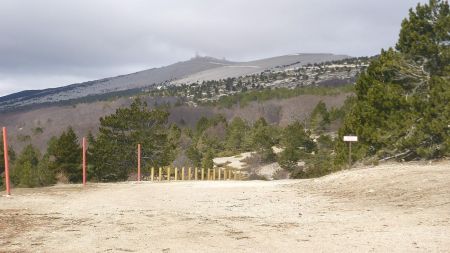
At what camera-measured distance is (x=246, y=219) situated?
1009cm

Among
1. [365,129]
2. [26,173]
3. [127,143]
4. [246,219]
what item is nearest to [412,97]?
[365,129]

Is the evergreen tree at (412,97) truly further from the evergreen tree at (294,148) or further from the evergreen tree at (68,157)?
the evergreen tree at (294,148)

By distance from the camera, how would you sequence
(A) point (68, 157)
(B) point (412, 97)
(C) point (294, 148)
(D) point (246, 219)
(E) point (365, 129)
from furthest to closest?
(C) point (294, 148), (A) point (68, 157), (E) point (365, 129), (B) point (412, 97), (D) point (246, 219)

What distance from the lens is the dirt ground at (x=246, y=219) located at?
7332 mm

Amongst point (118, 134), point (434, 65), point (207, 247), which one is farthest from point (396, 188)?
point (118, 134)

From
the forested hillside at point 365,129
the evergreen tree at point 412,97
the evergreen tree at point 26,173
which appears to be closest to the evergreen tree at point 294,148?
the forested hillside at point 365,129

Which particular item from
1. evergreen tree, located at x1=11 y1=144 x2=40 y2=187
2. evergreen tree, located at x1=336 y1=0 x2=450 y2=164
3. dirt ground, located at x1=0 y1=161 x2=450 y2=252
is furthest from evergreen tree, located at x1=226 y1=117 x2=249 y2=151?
dirt ground, located at x1=0 y1=161 x2=450 y2=252

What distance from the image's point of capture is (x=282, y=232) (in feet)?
27.8

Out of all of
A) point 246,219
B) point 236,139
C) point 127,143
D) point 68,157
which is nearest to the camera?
point 246,219

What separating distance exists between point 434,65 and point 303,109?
124 meters

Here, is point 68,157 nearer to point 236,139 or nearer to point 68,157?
point 68,157

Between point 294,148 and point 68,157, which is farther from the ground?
point 68,157

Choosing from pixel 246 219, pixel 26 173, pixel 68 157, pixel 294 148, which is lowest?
pixel 26 173

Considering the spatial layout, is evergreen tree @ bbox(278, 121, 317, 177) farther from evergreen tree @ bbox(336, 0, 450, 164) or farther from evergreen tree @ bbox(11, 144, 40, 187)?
evergreen tree @ bbox(336, 0, 450, 164)
